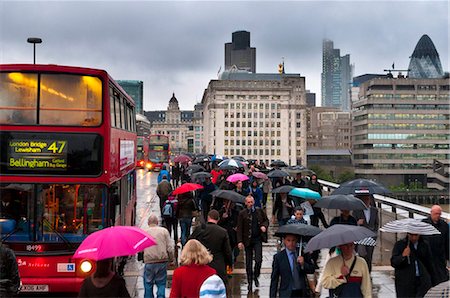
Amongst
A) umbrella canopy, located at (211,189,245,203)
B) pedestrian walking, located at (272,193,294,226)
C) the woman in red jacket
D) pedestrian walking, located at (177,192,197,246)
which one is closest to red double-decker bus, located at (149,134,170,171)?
pedestrian walking, located at (272,193,294,226)

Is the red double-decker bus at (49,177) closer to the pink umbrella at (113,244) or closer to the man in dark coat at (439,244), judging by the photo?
the pink umbrella at (113,244)

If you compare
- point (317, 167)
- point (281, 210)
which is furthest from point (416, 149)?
point (281, 210)

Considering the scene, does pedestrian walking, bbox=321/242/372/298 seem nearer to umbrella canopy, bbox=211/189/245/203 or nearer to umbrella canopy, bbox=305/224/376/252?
umbrella canopy, bbox=305/224/376/252

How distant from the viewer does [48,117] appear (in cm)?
984

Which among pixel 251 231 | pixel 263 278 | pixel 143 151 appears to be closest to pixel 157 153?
pixel 143 151

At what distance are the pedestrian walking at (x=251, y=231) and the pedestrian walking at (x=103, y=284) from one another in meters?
4.55

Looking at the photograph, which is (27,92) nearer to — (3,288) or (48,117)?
(48,117)

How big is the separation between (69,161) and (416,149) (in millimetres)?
140802

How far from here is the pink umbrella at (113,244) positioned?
18.8ft

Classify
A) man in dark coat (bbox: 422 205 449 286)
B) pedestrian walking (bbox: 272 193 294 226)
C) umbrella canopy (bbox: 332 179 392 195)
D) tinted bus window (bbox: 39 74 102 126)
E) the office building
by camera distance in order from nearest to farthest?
1. man in dark coat (bbox: 422 205 449 286)
2. tinted bus window (bbox: 39 74 102 126)
3. umbrella canopy (bbox: 332 179 392 195)
4. pedestrian walking (bbox: 272 193 294 226)
5. the office building

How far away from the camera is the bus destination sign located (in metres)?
9.63

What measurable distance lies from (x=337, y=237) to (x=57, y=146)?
5534 millimetres

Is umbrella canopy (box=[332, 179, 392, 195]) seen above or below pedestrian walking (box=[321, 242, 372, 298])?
above

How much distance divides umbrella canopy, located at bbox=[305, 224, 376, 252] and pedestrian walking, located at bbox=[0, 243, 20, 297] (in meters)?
3.75
